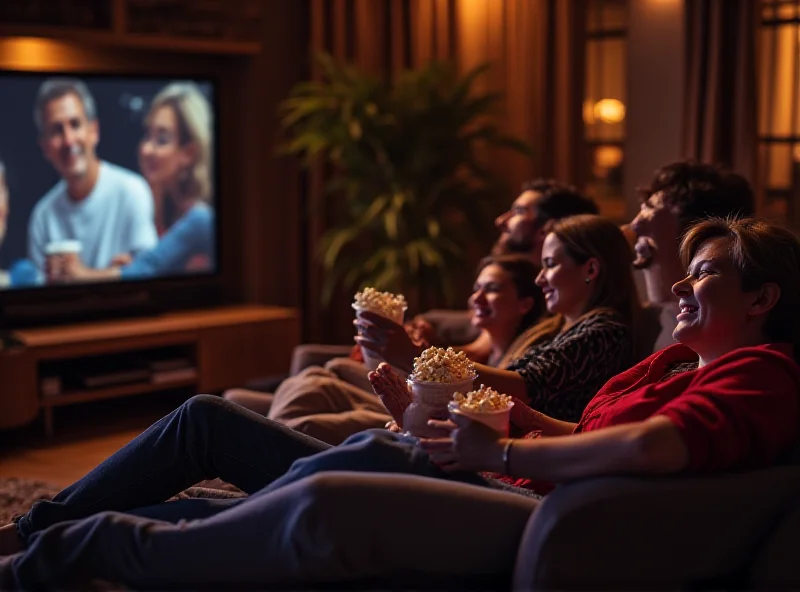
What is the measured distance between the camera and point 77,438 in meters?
4.52

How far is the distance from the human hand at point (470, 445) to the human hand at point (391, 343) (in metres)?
0.77

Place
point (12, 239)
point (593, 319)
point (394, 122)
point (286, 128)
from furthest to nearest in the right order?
point (286, 128)
point (394, 122)
point (12, 239)
point (593, 319)

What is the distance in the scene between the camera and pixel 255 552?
1.80 m

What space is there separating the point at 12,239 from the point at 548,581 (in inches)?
144

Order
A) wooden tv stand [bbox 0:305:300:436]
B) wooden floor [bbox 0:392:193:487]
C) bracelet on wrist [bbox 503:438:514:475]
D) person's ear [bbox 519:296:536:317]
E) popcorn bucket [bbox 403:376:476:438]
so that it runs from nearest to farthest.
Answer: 1. bracelet on wrist [bbox 503:438:514:475]
2. popcorn bucket [bbox 403:376:476:438]
3. person's ear [bbox 519:296:536:317]
4. wooden floor [bbox 0:392:193:487]
5. wooden tv stand [bbox 0:305:300:436]

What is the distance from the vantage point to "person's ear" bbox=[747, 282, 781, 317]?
1.92 meters

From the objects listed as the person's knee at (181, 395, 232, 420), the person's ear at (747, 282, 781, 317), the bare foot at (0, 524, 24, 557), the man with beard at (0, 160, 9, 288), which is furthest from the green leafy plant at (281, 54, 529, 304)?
the person's ear at (747, 282, 781, 317)

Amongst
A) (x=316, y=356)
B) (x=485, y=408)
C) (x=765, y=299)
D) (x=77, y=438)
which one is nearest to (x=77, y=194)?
(x=77, y=438)

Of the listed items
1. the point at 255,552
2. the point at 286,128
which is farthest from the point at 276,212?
the point at 255,552

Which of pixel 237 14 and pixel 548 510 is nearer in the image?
pixel 548 510

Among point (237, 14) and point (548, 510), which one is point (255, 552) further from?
point (237, 14)

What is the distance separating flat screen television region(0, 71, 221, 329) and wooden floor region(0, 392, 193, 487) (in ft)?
1.49

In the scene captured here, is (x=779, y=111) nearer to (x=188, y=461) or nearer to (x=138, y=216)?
(x=138, y=216)

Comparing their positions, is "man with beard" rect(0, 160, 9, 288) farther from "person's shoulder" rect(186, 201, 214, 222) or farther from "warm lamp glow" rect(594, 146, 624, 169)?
"warm lamp glow" rect(594, 146, 624, 169)
